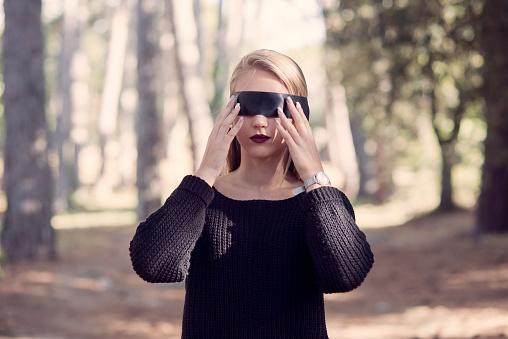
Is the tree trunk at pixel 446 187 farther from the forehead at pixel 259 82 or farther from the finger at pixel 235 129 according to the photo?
the finger at pixel 235 129

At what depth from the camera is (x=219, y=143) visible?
309 centimetres

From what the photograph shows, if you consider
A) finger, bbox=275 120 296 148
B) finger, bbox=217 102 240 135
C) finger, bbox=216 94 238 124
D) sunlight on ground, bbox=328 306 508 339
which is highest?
sunlight on ground, bbox=328 306 508 339

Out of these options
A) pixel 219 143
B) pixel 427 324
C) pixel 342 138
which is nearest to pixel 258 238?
pixel 219 143

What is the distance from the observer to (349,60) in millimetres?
18828

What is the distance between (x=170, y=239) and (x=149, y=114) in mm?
17630

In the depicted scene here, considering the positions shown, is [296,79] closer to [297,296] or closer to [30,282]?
[297,296]

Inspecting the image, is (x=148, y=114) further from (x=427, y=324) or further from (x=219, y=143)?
(x=219, y=143)

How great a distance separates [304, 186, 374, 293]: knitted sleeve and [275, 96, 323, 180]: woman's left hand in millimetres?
89

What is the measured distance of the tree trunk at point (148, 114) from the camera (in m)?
20.3

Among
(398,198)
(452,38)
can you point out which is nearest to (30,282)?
(452,38)

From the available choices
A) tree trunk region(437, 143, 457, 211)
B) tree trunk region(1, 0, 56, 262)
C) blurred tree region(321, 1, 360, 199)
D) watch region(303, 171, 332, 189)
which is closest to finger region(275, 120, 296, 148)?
watch region(303, 171, 332, 189)

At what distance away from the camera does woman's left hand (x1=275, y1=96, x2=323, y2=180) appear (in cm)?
306

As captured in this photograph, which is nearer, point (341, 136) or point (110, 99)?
point (341, 136)

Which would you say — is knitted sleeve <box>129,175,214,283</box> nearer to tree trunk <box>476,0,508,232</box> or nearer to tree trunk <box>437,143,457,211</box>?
tree trunk <box>476,0,508,232</box>
